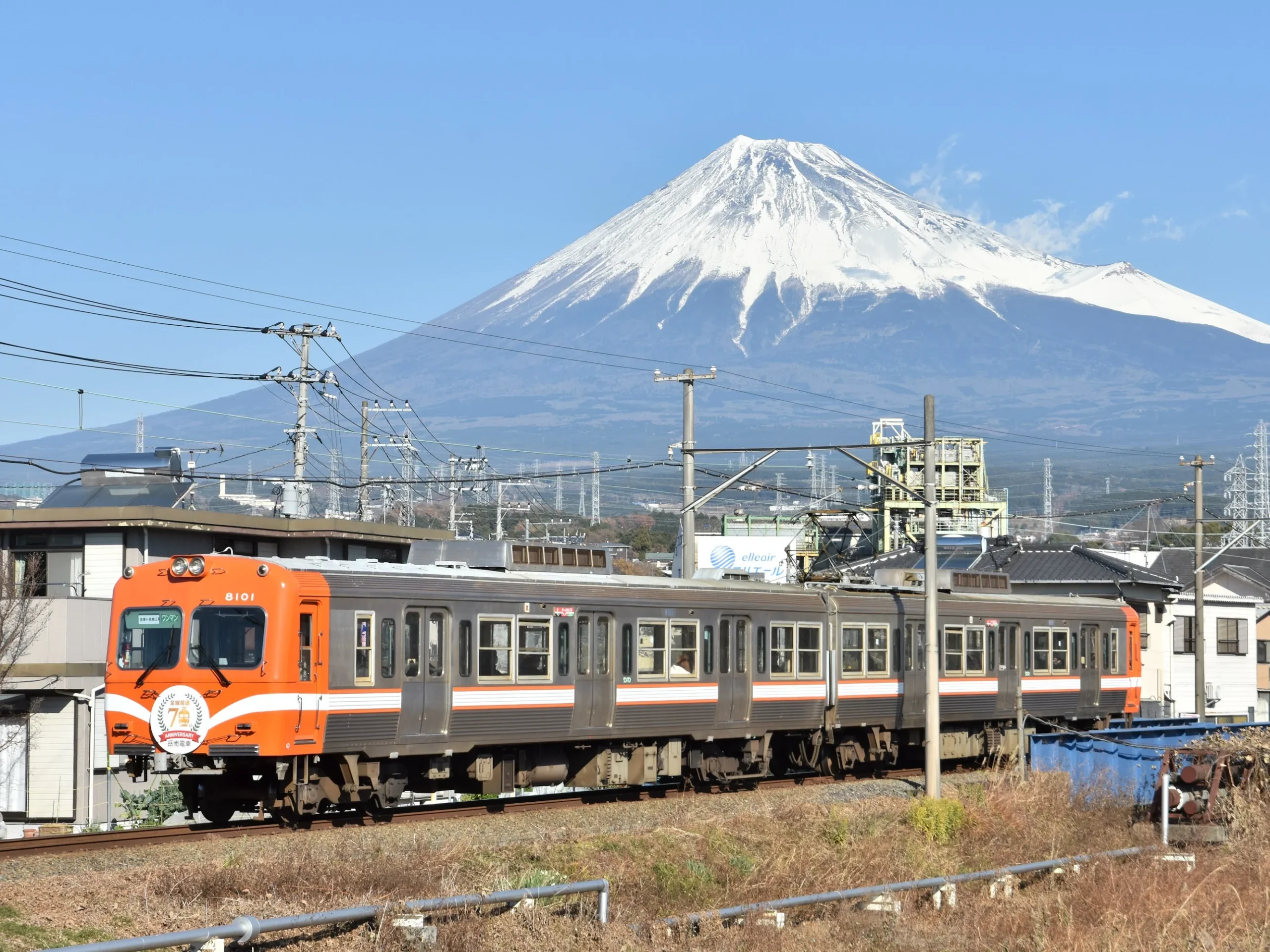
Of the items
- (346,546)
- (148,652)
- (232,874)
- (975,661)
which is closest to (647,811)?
(148,652)

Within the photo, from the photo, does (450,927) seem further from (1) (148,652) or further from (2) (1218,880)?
(2) (1218,880)

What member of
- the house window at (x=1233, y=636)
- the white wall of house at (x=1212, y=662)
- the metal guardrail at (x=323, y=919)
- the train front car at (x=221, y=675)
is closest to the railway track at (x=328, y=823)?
the train front car at (x=221, y=675)

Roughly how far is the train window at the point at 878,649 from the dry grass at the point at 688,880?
5386 millimetres

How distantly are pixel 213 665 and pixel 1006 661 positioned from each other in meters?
15.9

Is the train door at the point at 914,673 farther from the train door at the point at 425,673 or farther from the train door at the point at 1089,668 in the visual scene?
the train door at the point at 425,673

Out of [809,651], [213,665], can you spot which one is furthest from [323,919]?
[809,651]

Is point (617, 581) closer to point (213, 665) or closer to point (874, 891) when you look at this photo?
point (213, 665)

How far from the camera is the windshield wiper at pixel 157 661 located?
18125 mm

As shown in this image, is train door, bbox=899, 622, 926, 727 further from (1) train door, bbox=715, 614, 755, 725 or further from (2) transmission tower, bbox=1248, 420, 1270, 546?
(2) transmission tower, bbox=1248, 420, 1270, 546

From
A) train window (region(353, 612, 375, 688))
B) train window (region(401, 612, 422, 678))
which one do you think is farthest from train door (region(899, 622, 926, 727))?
train window (region(353, 612, 375, 688))

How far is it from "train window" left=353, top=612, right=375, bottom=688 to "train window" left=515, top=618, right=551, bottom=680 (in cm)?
236

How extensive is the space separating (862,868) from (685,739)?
6630mm

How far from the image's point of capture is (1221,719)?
5031cm

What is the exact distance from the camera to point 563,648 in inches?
834
